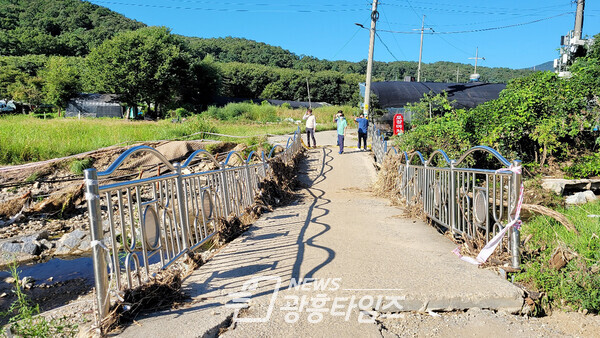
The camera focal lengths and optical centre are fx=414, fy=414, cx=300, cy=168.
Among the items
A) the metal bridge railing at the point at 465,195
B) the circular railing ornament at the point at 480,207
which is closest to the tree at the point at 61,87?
the metal bridge railing at the point at 465,195

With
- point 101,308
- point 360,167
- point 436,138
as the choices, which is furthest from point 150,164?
point 101,308

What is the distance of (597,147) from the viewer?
45.9ft

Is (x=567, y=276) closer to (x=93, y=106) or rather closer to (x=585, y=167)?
(x=585, y=167)

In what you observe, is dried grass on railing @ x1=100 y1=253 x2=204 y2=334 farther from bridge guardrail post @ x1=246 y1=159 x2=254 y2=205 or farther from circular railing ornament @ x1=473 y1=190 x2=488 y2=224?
bridge guardrail post @ x1=246 y1=159 x2=254 y2=205

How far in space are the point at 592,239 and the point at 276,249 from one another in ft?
11.7

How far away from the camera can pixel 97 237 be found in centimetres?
286

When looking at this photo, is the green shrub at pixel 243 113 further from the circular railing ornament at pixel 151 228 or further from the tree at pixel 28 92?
the circular railing ornament at pixel 151 228

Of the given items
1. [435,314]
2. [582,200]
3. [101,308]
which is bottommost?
[582,200]

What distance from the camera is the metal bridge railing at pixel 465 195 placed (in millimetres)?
4254

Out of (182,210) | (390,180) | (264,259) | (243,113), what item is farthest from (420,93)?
(182,210)

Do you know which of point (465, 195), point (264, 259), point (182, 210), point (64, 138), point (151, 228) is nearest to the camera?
point (151, 228)

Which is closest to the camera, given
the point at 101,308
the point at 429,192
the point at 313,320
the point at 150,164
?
the point at 101,308

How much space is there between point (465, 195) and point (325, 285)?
266 centimetres

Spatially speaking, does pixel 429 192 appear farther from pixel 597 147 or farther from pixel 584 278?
pixel 597 147
